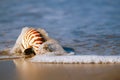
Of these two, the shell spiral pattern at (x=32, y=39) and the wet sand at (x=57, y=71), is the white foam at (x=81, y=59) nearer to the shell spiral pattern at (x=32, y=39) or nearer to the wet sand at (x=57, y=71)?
the wet sand at (x=57, y=71)

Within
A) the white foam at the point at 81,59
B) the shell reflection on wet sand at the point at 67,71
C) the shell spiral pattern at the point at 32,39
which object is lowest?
the shell reflection on wet sand at the point at 67,71

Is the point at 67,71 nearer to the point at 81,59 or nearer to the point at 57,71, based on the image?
the point at 57,71

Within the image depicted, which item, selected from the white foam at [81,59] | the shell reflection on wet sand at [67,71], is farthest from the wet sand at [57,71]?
the white foam at [81,59]

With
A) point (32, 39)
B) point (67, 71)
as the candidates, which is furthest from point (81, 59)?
point (32, 39)

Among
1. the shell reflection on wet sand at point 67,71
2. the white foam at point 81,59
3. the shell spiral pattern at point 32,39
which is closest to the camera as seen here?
the shell reflection on wet sand at point 67,71

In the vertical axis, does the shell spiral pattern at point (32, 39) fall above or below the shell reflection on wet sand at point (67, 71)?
above

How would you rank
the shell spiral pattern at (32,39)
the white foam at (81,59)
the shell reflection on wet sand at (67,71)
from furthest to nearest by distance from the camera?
1. the shell spiral pattern at (32,39)
2. the white foam at (81,59)
3. the shell reflection on wet sand at (67,71)
